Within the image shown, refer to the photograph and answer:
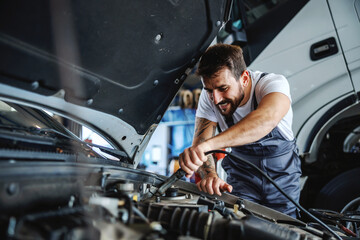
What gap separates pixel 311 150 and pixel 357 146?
39 centimetres

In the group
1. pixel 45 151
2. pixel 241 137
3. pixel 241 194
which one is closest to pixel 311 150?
pixel 241 194

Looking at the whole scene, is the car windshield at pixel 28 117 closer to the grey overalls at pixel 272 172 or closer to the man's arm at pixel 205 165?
the man's arm at pixel 205 165

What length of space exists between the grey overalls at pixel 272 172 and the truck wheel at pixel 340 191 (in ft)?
1.70

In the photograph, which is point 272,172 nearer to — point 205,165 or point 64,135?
point 205,165

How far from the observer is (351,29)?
5.65 ft

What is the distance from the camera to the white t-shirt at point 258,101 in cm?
126

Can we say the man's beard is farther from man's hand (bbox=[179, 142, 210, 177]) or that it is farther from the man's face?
man's hand (bbox=[179, 142, 210, 177])

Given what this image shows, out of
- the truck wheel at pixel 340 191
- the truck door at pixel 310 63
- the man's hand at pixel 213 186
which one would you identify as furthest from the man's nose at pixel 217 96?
the truck wheel at pixel 340 191

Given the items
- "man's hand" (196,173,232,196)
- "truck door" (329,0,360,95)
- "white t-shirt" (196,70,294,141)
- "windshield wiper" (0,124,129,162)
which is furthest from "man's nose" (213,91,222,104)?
"truck door" (329,0,360,95)

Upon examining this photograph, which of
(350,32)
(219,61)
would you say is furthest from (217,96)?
(350,32)

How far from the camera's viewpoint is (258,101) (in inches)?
54.6

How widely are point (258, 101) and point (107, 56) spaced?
842mm

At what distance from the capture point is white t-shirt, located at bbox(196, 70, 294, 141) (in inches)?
49.8

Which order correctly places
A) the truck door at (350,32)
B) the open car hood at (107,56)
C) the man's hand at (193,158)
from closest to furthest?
the open car hood at (107,56), the man's hand at (193,158), the truck door at (350,32)
